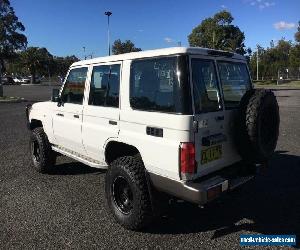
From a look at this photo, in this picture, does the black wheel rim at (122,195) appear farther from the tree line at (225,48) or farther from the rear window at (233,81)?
the tree line at (225,48)

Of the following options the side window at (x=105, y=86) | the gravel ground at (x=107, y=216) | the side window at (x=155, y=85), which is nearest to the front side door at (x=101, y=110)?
the side window at (x=105, y=86)

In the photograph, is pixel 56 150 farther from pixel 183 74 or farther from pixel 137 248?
pixel 183 74

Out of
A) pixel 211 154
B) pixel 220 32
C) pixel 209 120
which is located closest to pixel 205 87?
pixel 209 120

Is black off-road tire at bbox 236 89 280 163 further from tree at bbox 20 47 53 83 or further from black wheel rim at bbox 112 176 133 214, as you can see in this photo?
tree at bbox 20 47 53 83

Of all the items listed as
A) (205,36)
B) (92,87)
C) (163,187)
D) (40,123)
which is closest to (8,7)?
(40,123)

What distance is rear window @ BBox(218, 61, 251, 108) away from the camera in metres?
4.70

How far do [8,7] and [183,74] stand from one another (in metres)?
29.4

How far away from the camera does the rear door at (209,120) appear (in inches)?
163

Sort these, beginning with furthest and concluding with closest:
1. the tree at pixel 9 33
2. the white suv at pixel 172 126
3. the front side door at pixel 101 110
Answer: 1. the tree at pixel 9 33
2. the front side door at pixel 101 110
3. the white suv at pixel 172 126

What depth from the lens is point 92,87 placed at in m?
5.52

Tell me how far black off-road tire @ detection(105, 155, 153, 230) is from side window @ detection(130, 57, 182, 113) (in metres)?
0.72

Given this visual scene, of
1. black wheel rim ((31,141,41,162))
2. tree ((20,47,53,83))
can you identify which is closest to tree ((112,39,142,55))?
tree ((20,47,53,83))

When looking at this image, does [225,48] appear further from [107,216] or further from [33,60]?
[107,216]

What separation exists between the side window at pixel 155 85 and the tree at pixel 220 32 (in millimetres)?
67064
